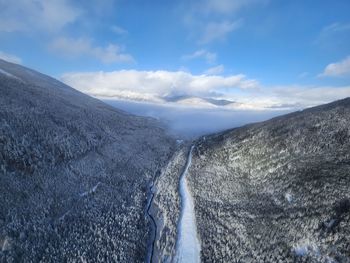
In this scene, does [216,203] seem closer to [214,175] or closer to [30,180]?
[214,175]

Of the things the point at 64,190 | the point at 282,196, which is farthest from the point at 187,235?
the point at 64,190

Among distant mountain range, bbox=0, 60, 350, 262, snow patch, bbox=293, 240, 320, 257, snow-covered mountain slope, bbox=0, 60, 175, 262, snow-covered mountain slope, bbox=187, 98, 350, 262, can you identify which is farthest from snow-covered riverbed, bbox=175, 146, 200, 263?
snow patch, bbox=293, 240, 320, 257

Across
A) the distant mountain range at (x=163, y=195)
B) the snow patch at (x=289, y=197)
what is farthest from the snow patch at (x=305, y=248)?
the snow patch at (x=289, y=197)

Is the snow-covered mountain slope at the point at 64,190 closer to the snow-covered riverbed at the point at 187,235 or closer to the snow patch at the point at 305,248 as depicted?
the snow-covered riverbed at the point at 187,235

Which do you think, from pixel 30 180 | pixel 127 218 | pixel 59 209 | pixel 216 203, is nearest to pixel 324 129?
pixel 216 203

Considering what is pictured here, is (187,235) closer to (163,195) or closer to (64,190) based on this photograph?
(163,195)

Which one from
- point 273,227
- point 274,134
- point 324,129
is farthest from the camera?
point 274,134
